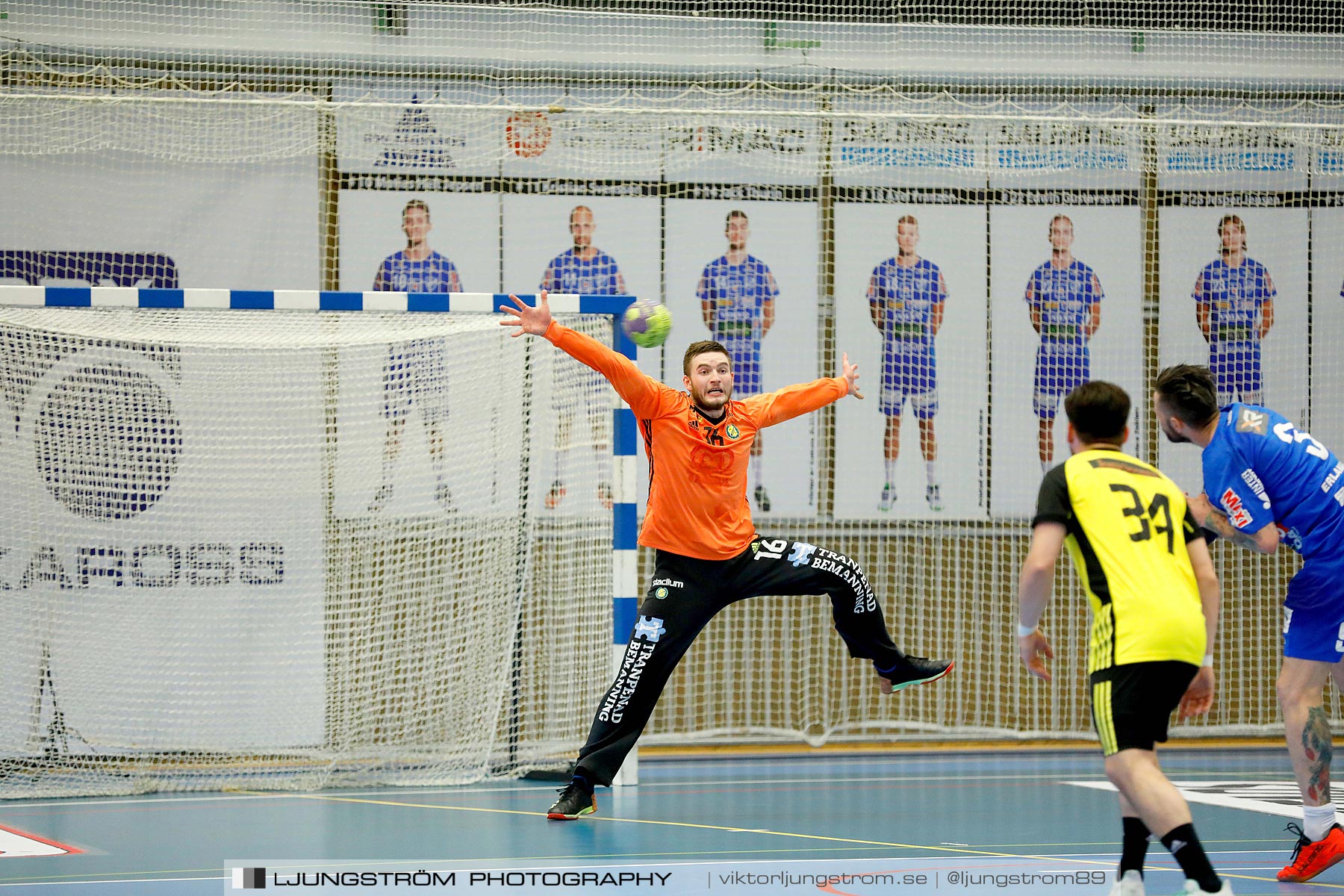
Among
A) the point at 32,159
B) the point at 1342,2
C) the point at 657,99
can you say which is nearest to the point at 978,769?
the point at 657,99

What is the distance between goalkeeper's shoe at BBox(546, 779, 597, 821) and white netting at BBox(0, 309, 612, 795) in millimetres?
1873

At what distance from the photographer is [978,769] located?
9.05 m

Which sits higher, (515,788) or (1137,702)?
(1137,702)

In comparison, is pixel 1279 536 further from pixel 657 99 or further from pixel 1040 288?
pixel 657 99

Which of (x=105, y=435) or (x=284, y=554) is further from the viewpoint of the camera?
(x=284, y=554)

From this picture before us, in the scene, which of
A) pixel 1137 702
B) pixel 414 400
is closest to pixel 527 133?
pixel 414 400

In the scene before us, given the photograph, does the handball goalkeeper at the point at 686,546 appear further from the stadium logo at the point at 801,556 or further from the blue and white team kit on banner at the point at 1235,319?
the blue and white team kit on banner at the point at 1235,319

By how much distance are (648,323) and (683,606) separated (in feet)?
5.48

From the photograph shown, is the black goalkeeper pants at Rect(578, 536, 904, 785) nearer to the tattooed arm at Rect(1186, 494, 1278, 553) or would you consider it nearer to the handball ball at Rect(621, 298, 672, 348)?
the handball ball at Rect(621, 298, 672, 348)

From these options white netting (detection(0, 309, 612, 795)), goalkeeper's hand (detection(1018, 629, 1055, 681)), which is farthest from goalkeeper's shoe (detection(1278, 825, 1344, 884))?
white netting (detection(0, 309, 612, 795))

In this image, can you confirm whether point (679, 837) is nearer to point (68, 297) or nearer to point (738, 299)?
point (68, 297)

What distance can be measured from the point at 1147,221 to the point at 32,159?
833 centimetres

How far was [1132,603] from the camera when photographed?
4.05 metres

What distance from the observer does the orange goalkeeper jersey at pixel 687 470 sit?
639 cm
